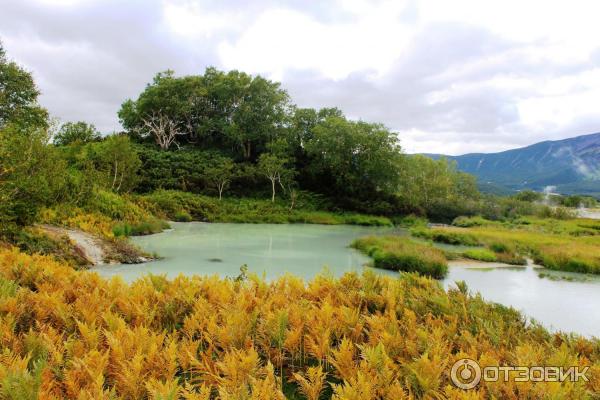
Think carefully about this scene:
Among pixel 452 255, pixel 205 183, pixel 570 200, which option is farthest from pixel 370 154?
pixel 570 200

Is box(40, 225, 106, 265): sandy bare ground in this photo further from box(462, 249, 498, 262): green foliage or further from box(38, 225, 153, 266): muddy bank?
box(462, 249, 498, 262): green foliage

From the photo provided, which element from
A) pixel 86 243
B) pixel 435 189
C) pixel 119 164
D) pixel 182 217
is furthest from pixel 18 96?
pixel 435 189

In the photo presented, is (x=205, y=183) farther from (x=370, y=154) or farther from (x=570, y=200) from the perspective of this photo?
(x=570, y=200)

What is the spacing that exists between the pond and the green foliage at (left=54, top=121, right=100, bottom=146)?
32746 mm

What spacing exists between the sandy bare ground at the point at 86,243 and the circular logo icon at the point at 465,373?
10772 millimetres

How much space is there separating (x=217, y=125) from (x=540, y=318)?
137 feet

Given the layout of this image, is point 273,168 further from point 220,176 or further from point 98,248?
point 98,248

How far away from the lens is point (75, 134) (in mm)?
44094

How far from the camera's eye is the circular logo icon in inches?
105

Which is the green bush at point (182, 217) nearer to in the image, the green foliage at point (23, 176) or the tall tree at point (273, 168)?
the tall tree at point (273, 168)

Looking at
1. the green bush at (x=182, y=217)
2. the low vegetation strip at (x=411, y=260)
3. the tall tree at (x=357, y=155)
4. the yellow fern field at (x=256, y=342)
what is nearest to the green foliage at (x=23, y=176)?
the yellow fern field at (x=256, y=342)

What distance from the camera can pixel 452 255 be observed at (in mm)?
15531

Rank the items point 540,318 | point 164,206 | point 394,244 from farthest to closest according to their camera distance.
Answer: point 164,206
point 394,244
point 540,318

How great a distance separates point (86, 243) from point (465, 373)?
11789mm
